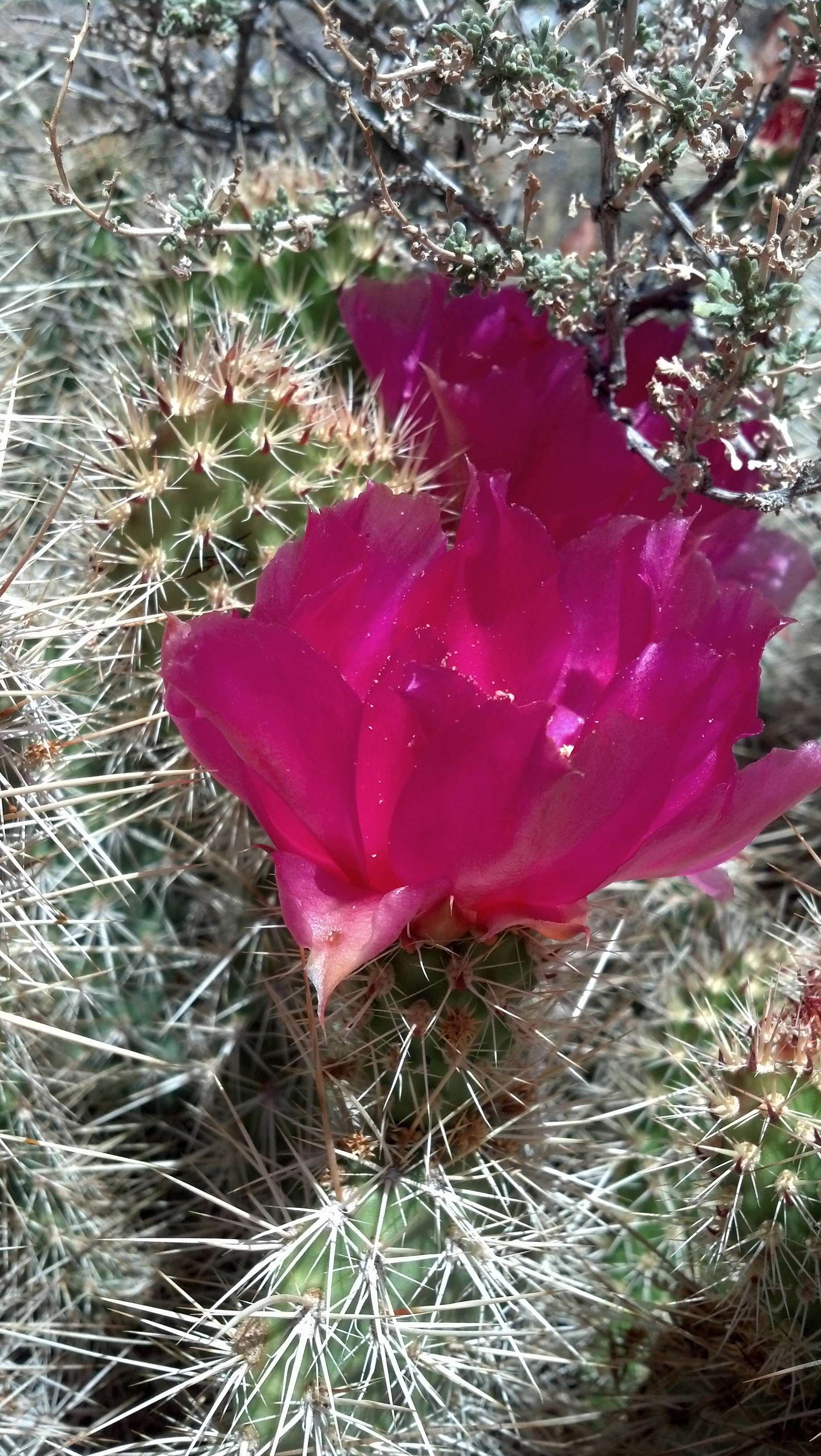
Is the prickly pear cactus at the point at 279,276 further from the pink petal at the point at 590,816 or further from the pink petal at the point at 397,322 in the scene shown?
the pink petal at the point at 590,816

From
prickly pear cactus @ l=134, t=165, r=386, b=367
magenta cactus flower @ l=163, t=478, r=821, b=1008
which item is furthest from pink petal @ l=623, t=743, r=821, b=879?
prickly pear cactus @ l=134, t=165, r=386, b=367

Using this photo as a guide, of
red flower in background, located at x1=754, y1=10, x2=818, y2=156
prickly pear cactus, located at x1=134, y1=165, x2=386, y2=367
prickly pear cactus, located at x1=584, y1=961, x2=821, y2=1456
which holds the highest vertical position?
red flower in background, located at x1=754, y1=10, x2=818, y2=156

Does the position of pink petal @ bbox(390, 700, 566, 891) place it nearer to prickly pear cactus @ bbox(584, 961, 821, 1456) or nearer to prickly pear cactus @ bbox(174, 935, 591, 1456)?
prickly pear cactus @ bbox(174, 935, 591, 1456)

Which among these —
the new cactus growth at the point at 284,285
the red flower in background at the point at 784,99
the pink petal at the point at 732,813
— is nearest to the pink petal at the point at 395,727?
the pink petal at the point at 732,813

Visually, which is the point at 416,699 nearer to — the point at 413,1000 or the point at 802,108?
the point at 413,1000

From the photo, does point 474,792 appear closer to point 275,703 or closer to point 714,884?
point 275,703

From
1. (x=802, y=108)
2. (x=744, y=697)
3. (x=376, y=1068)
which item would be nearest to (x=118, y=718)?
(x=376, y=1068)

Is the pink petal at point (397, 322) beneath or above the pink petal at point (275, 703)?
above
